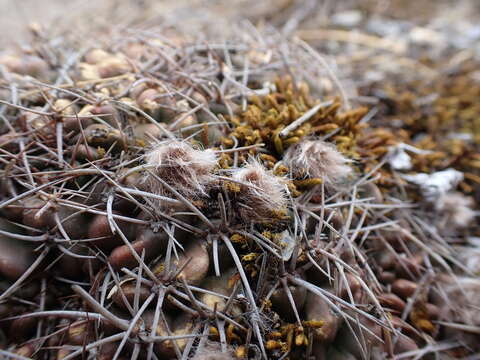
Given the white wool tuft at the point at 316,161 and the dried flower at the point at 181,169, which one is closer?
the dried flower at the point at 181,169

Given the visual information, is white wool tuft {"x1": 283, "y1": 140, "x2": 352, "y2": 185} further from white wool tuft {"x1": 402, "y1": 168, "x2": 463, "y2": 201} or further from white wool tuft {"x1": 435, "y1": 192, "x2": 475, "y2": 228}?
white wool tuft {"x1": 435, "y1": 192, "x2": 475, "y2": 228}

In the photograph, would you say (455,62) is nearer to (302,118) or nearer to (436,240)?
(436,240)

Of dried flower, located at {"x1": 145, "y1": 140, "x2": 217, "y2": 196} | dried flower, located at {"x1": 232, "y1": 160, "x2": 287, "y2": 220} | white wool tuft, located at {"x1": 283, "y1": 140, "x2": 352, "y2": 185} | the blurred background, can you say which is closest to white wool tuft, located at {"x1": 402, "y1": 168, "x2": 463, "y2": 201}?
white wool tuft, located at {"x1": 283, "y1": 140, "x2": 352, "y2": 185}

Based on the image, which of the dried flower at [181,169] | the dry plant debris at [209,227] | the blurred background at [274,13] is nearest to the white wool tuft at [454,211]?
the dry plant debris at [209,227]

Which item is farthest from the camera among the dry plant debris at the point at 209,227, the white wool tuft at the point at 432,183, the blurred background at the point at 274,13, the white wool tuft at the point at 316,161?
the blurred background at the point at 274,13

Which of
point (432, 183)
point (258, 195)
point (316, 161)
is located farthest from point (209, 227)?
point (432, 183)

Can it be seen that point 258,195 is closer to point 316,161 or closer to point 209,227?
point 209,227

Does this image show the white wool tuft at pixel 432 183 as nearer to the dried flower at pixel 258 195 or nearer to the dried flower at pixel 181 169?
the dried flower at pixel 258 195
